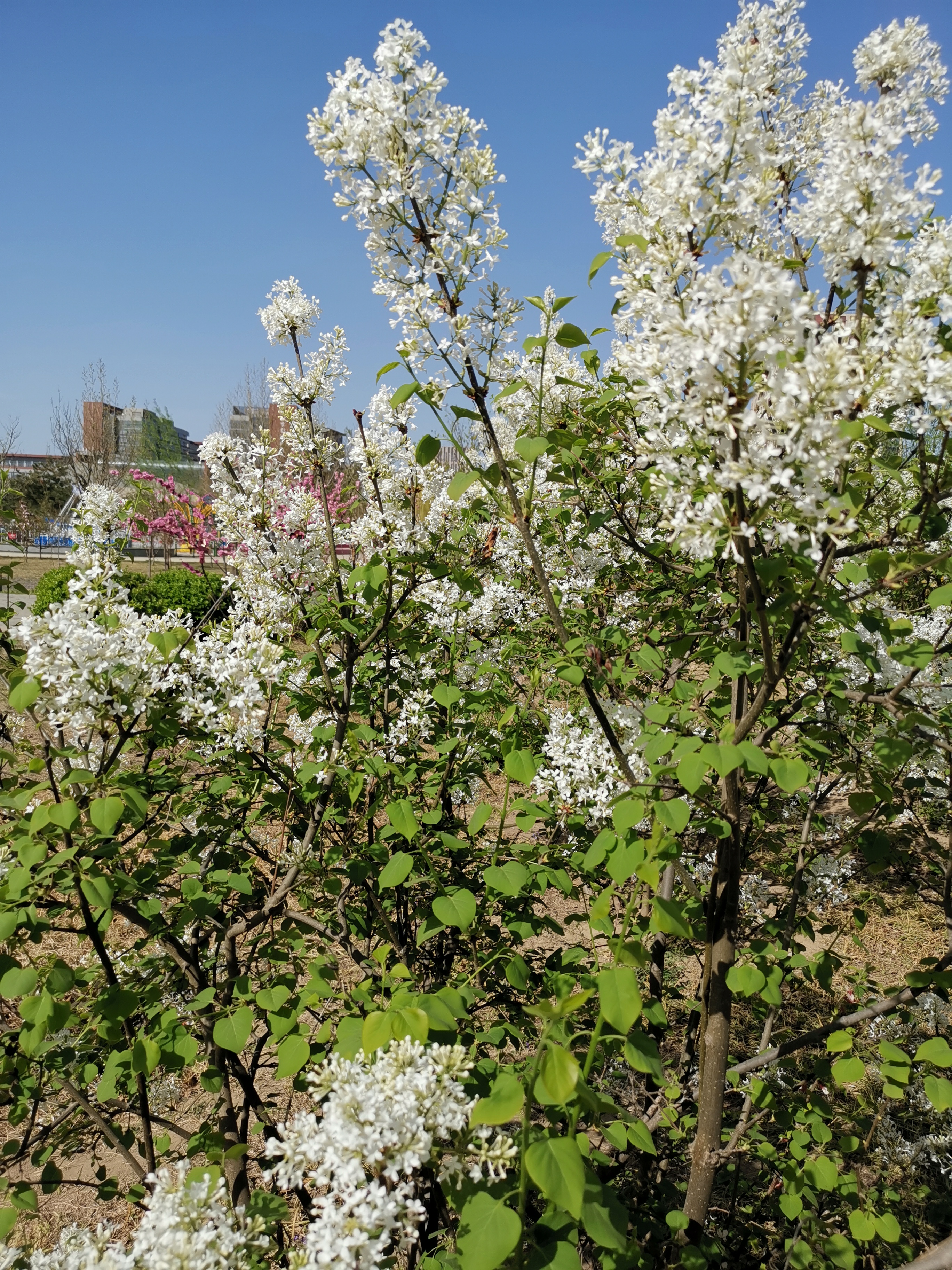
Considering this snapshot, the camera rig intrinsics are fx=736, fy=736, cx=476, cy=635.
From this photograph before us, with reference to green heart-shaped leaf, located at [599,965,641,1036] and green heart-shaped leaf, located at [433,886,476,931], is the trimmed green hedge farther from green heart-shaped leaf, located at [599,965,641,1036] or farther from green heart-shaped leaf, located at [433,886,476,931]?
green heart-shaped leaf, located at [599,965,641,1036]

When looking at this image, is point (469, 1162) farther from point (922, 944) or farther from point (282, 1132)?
point (922, 944)

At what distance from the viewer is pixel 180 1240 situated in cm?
125

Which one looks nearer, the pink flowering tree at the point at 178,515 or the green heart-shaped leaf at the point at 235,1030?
the green heart-shaped leaf at the point at 235,1030

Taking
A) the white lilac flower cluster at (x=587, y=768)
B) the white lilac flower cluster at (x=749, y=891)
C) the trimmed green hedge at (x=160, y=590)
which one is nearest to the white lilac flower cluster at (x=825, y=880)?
the white lilac flower cluster at (x=749, y=891)

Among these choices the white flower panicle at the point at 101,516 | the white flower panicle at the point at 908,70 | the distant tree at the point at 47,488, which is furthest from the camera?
the distant tree at the point at 47,488

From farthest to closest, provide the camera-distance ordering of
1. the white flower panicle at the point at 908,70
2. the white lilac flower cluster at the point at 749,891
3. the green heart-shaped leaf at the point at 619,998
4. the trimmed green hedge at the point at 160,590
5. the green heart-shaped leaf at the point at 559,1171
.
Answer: the trimmed green hedge at the point at 160,590, the white lilac flower cluster at the point at 749,891, the white flower panicle at the point at 908,70, the green heart-shaped leaf at the point at 619,998, the green heart-shaped leaf at the point at 559,1171

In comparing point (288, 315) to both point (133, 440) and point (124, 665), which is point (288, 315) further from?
point (133, 440)

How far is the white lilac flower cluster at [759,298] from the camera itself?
1.22m

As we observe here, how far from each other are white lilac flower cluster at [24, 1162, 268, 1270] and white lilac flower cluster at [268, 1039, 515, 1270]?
0.14 m

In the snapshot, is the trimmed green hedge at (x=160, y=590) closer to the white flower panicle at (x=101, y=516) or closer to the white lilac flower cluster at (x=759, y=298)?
the white flower panicle at (x=101, y=516)

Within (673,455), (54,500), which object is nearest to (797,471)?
(673,455)

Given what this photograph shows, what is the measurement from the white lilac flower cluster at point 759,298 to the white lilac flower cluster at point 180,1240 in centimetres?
148

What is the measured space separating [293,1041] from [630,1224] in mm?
1454

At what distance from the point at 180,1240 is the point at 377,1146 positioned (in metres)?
0.42
